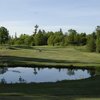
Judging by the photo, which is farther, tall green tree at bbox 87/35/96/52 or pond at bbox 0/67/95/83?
tall green tree at bbox 87/35/96/52

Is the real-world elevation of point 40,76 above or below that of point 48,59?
below

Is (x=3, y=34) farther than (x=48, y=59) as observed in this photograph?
Yes

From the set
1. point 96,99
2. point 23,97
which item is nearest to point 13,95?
point 23,97

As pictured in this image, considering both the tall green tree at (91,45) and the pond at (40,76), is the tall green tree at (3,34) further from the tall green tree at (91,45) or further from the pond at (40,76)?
the pond at (40,76)

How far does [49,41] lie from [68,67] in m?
104

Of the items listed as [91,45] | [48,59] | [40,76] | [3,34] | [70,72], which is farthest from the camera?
[3,34]

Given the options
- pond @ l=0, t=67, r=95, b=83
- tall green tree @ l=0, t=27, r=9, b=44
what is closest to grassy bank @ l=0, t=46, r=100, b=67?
pond @ l=0, t=67, r=95, b=83

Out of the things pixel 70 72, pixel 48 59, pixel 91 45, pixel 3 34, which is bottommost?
pixel 70 72

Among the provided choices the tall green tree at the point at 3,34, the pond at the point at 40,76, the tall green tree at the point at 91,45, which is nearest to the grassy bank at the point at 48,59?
the pond at the point at 40,76

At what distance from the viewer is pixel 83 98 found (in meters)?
20.0

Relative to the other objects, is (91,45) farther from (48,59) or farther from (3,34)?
(3,34)

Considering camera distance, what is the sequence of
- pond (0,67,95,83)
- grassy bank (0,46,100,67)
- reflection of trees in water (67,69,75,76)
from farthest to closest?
grassy bank (0,46,100,67), reflection of trees in water (67,69,75,76), pond (0,67,95,83)

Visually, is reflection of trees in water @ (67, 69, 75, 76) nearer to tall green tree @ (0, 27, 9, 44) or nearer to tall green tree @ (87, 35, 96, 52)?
tall green tree @ (87, 35, 96, 52)

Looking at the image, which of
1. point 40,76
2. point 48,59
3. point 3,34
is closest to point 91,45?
point 48,59
